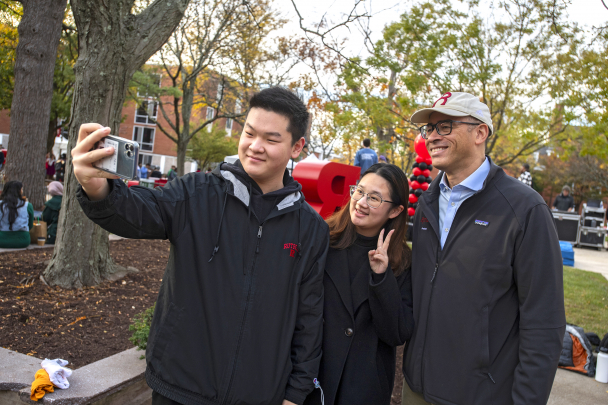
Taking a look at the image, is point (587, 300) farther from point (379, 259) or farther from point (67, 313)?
point (67, 313)

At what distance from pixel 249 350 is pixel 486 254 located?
1.23m

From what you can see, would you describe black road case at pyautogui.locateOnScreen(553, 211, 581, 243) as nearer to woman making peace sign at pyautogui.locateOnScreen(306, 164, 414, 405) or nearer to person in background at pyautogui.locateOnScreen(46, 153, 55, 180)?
woman making peace sign at pyautogui.locateOnScreen(306, 164, 414, 405)

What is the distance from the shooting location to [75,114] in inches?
217

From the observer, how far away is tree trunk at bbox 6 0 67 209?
9555 millimetres

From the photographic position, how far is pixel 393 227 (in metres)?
2.83

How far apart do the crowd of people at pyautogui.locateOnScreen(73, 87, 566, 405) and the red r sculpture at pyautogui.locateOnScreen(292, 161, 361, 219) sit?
4884mm

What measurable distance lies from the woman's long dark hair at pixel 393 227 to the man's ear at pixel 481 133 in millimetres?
479

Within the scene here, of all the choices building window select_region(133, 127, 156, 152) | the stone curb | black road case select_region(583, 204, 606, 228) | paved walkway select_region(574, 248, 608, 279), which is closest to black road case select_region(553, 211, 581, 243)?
paved walkway select_region(574, 248, 608, 279)

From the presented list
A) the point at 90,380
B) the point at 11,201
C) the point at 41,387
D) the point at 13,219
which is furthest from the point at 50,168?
the point at 41,387

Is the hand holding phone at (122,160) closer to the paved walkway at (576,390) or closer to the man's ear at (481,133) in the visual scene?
the man's ear at (481,133)

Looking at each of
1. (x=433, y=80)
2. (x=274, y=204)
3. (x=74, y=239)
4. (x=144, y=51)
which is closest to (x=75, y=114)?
(x=144, y=51)

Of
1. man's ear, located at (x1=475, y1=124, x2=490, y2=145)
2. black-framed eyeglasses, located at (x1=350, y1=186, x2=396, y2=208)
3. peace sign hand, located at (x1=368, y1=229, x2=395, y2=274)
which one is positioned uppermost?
man's ear, located at (x1=475, y1=124, x2=490, y2=145)

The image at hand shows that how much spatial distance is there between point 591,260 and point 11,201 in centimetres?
1662

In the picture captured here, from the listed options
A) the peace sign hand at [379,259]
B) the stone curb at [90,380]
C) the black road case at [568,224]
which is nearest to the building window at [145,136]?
the black road case at [568,224]
